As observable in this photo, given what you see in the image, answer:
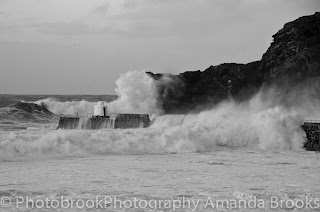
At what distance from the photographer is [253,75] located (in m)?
48.8

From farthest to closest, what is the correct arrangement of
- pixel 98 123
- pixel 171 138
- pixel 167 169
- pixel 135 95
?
pixel 135 95 < pixel 98 123 < pixel 171 138 < pixel 167 169

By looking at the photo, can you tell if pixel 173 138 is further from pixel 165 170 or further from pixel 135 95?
pixel 135 95

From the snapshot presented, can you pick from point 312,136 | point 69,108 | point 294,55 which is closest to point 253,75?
point 294,55

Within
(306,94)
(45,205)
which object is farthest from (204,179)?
(306,94)

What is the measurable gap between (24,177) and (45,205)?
8.74 ft

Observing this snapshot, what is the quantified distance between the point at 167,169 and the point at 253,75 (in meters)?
39.6

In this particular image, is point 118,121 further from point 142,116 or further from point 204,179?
point 204,179

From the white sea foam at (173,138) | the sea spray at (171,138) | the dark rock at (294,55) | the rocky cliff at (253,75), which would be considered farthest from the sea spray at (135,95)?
the sea spray at (171,138)

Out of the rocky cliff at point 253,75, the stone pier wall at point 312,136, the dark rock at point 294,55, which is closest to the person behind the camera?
the stone pier wall at point 312,136

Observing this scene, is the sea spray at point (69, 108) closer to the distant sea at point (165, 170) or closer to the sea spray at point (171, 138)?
the sea spray at point (171, 138)

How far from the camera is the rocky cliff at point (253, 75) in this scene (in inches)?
1496

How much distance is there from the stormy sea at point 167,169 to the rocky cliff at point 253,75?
62.3 ft

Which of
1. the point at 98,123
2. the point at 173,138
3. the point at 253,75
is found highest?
the point at 253,75

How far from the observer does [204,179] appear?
9.38 metres
